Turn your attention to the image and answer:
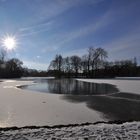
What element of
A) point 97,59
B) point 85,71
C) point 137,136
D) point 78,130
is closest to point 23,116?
point 78,130

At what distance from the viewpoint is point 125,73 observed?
88.6m

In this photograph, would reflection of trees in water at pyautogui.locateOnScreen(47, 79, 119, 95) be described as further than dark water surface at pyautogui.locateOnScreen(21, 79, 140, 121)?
Yes

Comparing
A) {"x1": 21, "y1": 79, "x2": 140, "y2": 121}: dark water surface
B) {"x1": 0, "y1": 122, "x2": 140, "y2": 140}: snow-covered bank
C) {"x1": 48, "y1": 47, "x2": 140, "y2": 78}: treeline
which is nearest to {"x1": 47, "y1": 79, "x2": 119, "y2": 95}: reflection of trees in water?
{"x1": 21, "y1": 79, "x2": 140, "y2": 121}: dark water surface

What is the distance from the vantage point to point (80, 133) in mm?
6062

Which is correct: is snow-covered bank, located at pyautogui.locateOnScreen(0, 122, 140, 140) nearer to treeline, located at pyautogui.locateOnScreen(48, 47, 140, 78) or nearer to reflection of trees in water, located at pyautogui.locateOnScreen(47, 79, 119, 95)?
reflection of trees in water, located at pyautogui.locateOnScreen(47, 79, 119, 95)

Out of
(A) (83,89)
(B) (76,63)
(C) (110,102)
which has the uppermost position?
(B) (76,63)

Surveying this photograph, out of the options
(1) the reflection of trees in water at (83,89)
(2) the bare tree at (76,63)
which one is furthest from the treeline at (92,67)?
(1) the reflection of trees in water at (83,89)

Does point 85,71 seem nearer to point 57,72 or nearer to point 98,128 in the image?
point 57,72

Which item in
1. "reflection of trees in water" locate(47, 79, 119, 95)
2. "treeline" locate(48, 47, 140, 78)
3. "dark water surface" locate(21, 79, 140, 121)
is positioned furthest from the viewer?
"treeline" locate(48, 47, 140, 78)

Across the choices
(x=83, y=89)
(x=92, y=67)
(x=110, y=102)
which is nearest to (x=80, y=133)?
(x=110, y=102)

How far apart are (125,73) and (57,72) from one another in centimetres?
3189

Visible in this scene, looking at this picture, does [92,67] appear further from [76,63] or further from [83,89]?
[83,89]

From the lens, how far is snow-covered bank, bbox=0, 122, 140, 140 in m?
5.68

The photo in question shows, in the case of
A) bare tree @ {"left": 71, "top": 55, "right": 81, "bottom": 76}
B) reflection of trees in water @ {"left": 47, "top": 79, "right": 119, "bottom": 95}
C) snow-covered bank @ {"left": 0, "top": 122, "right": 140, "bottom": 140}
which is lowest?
snow-covered bank @ {"left": 0, "top": 122, "right": 140, "bottom": 140}
